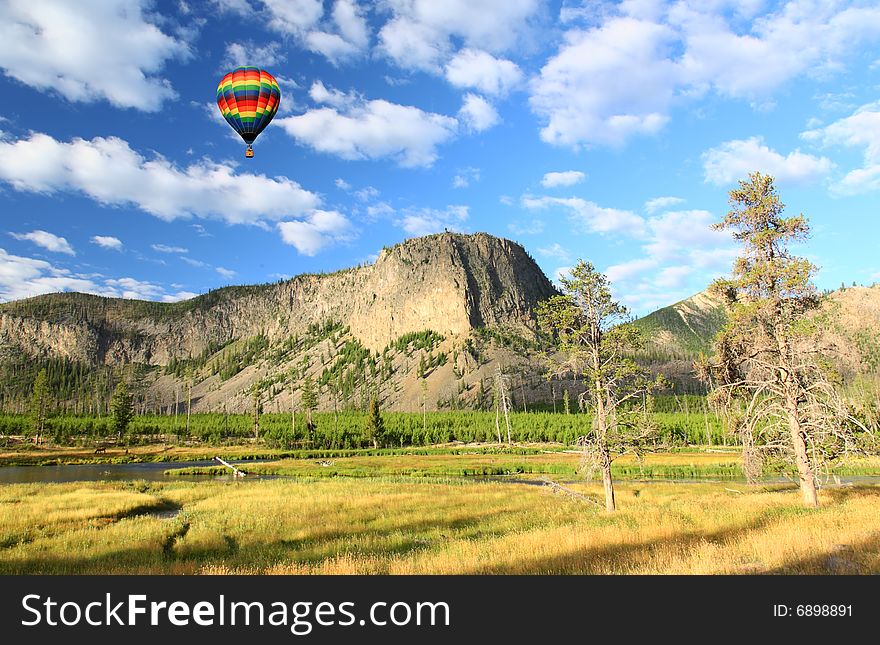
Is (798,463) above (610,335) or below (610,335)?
below

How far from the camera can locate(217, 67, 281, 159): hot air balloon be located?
38.3m

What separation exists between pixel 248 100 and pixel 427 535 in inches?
Result: 1365

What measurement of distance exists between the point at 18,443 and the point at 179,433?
Answer: 35056 millimetres

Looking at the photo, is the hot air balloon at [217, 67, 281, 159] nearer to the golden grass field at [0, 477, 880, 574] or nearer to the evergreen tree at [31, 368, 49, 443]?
the golden grass field at [0, 477, 880, 574]

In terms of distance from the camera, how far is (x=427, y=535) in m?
20.5

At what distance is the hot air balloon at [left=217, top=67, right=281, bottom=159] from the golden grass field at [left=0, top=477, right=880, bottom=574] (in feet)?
86.7

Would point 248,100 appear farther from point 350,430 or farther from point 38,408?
point 38,408

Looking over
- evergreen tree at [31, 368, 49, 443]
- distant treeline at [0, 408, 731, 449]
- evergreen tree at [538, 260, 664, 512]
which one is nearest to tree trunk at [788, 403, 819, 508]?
evergreen tree at [538, 260, 664, 512]

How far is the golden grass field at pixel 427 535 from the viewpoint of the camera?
11984mm

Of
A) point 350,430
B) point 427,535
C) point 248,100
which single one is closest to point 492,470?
point 427,535
